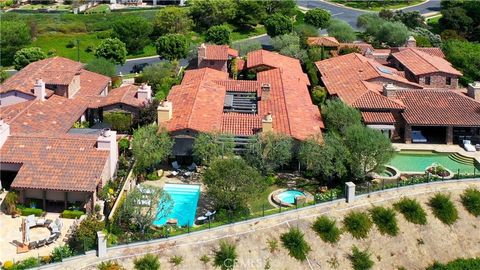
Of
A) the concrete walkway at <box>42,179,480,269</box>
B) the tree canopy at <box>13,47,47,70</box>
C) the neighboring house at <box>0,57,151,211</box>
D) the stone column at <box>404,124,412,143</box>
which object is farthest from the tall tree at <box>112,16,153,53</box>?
the concrete walkway at <box>42,179,480,269</box>

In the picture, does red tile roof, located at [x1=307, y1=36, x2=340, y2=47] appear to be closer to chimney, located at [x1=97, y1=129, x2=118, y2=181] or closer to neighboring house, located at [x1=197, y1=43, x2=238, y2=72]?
neighboring house, located at [x1=197, y1=43, x2=238, y2=72]

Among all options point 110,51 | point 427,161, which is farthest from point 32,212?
point 110,51

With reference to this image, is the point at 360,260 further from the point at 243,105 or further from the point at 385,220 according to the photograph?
the point at 243,105

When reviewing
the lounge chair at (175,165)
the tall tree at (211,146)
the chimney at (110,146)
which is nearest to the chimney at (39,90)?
the chimney at (110,146)

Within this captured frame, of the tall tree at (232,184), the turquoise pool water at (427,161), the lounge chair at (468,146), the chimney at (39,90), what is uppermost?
the chimney at (39,90)

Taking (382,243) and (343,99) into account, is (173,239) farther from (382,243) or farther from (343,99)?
(343,99)

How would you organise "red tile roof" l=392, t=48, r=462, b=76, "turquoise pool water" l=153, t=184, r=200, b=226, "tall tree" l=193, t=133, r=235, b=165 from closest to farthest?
1. "turquoise pool water" l=153, t=184, r=200, b=226
2. "tall tree" l=193, t=133, r=235, b=165
3. "red tile roof" l=392, t=48, r=462, b=76

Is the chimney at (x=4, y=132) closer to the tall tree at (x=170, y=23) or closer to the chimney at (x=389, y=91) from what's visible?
the chimney at (x=389, y=91)
